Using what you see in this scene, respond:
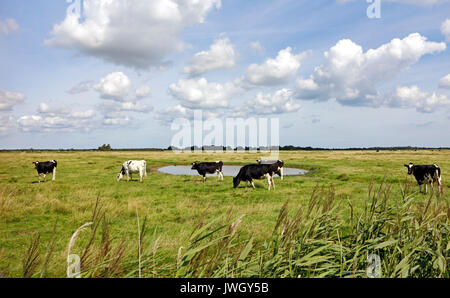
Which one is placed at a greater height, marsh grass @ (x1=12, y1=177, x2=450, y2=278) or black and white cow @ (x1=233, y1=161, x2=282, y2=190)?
marsh grass @ (x1=12, y1=177, x2=450, y2=278)

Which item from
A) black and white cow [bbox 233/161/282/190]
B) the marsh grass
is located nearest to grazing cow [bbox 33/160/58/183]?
black and white cow [bbox 233/161/282/190]

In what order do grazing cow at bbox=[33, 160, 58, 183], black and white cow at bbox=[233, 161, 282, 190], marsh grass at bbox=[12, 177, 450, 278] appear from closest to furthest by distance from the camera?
marsh grass at bbox=[12, 177, 450, 278] < black and white cow at bbox=[233, 161, 282, 190] < grazing cow at bbox=[33, 160, 58, 183]

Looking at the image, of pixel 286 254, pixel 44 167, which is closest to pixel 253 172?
pixel 286 254

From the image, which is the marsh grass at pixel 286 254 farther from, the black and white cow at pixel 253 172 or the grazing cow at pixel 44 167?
the grazing cow at pixel 44 167

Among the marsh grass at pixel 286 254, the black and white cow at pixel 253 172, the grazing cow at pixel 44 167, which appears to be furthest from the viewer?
the grazing cow at pixel 44 167

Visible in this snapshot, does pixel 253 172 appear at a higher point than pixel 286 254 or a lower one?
lower

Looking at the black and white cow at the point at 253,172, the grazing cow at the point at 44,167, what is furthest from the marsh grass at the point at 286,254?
the grazing cow at the point at 44,167

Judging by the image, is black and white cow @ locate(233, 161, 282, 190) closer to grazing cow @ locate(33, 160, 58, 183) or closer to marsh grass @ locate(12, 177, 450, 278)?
marsh grass @ locate(12, 177, 450, 278)

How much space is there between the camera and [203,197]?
1480cm

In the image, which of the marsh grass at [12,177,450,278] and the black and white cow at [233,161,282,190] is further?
the black and white cow at [233,161,282,190]

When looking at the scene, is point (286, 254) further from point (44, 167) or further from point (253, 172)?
point (44, 167)

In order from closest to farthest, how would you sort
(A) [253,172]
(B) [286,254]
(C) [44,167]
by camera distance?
(B) [286,254] < (A) [253,172] < (C) [44,167]
